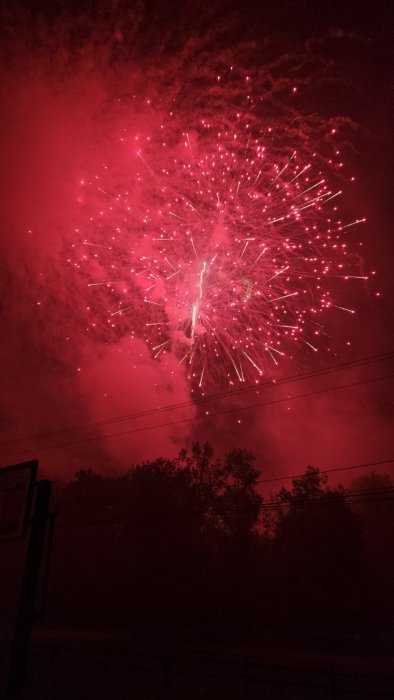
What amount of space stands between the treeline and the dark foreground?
25.8 ft

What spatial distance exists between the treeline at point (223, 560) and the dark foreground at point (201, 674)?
7.85 metres

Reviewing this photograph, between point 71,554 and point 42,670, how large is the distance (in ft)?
62.7

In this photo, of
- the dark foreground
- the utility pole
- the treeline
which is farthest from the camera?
the treeline

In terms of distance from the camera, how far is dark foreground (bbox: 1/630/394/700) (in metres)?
12.3

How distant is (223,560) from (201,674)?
18.0m

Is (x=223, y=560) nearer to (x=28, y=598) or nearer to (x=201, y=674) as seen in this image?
(x=201, y=674)

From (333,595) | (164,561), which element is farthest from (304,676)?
(164,561)

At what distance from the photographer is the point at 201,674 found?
13.4m

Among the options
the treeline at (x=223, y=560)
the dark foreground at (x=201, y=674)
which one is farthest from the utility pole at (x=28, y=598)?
the treeline at (x=223, y=560)

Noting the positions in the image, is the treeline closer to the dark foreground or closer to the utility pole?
the dark foreground

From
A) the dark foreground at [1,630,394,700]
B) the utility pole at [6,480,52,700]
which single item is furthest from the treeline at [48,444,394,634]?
the utility pole at [6,480,52,700]

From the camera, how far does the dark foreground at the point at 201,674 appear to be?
12273mm

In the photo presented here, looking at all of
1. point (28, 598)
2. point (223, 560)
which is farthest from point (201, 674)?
point (223, 560)

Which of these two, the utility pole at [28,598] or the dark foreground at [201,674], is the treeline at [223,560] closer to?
the dark foreground at [201,674]
